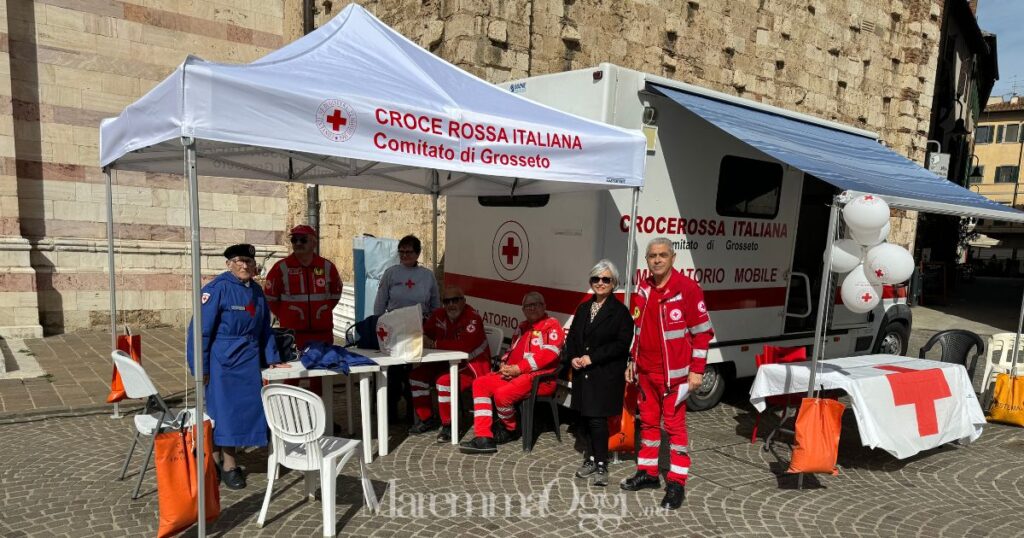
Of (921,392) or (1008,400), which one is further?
(1008,400)

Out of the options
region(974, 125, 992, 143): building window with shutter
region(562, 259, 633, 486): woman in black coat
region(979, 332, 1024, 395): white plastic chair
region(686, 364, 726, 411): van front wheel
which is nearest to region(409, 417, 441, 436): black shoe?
region(562, 259, 633, 486): woman in black coat

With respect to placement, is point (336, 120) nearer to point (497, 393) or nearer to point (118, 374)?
point (497, 393)

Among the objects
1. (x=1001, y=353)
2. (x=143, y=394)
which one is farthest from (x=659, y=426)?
(x=1001, y=353)

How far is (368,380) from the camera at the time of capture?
447cm

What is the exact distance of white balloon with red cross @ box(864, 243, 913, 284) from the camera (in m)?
4.30

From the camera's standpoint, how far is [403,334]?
4684 millimetres

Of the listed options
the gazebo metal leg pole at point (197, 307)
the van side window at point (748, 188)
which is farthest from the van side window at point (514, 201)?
the gazebo metal leg pole at point (197, 307)

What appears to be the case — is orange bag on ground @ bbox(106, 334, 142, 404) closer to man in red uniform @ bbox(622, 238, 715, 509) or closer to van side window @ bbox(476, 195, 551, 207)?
van side window @ bbox(476, 195, 551, 207)

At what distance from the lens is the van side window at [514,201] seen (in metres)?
5.34

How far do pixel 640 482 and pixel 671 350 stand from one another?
0.97m

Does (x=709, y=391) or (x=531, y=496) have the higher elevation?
(x=709, y=391)

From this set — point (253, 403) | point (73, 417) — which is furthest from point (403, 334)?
point (73, 417)

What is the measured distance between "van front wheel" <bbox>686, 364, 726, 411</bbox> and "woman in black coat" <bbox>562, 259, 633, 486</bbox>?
2039mm

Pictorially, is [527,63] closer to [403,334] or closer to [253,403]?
[403,334]
